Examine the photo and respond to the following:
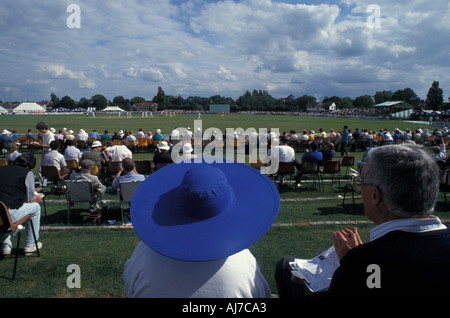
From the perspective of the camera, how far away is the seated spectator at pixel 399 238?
46.7 inches

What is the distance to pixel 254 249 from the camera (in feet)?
13.8

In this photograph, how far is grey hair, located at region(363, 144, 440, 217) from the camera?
4.51 ft

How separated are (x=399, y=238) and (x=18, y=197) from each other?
4580 millimetres

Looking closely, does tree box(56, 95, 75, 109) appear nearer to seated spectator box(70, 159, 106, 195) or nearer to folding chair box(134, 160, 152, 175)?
folding chair box(134, 160, 152, 175)

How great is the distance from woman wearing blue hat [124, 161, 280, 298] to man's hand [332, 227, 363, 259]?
2.03ft

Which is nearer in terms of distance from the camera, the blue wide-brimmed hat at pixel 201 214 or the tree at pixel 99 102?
the blue wide-brimmed hat at pixel 201 214

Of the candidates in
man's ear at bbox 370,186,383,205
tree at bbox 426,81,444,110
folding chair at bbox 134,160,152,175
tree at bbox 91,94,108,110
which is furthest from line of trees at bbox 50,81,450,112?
man's ear at bbox 370,186,383,205

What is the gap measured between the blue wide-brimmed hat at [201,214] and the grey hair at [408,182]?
0.58 m

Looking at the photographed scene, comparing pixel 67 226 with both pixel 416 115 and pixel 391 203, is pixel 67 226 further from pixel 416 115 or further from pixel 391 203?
pixel 416 115

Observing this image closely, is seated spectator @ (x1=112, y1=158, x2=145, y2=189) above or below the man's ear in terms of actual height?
below

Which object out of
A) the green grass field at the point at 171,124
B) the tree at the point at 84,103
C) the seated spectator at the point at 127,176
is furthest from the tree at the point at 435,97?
the tree at the point at 84,103

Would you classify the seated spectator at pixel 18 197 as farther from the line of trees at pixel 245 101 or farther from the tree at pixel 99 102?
the tree at pixel 99 102
